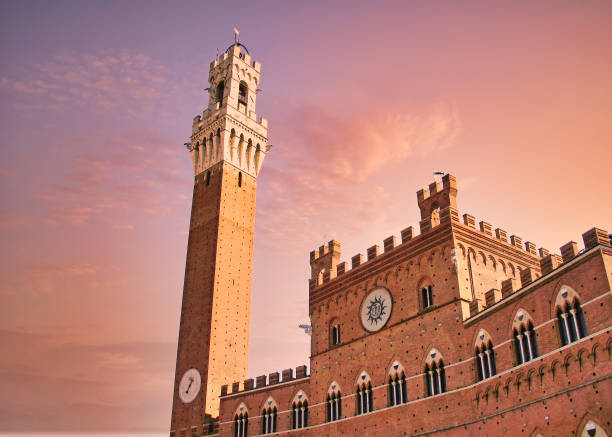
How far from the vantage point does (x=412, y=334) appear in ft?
82.7

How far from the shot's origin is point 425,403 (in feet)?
76.8

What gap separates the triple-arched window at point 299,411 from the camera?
29.8m

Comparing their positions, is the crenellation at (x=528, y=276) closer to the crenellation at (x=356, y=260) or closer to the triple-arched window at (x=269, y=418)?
the crenellation at (x=356, y=260)

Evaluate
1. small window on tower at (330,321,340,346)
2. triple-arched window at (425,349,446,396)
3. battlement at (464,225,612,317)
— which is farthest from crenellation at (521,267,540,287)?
small window on tower at (330,321,340,346)

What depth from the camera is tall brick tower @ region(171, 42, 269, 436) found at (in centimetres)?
3656

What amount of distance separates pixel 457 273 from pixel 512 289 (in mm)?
3137

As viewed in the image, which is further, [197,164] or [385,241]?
[197,164]

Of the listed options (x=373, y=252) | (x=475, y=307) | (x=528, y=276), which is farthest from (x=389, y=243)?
(x=528, y=276)

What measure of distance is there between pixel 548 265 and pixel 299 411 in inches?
624

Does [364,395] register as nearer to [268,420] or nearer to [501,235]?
[268,420]

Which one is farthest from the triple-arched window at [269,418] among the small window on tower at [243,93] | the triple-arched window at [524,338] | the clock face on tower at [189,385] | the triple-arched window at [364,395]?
the small window on tower at [243,93]

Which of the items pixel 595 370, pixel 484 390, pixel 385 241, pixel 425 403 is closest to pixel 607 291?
pixel 595 370

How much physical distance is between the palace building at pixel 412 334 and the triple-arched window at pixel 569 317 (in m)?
0.04

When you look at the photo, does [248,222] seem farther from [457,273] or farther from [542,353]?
[542,353]
